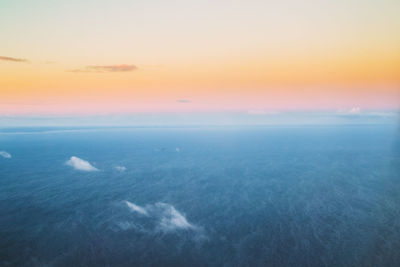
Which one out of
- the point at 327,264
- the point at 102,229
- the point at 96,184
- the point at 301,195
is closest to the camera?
the point at 327,264

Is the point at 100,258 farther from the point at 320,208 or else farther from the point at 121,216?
the point at 320,208

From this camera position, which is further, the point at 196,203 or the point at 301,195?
the point at 301,195

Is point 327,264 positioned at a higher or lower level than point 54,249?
lower

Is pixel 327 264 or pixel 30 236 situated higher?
pixel 30 236

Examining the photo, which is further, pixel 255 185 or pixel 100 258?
pixel 255 185

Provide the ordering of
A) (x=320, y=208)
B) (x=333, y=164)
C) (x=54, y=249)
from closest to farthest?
1. (x=54, y=249)
2. (x=320, y=208)
3. (x=333, y=164)

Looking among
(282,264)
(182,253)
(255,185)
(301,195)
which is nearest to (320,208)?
(301,195)

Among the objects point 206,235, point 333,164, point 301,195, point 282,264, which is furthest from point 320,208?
point 333,164

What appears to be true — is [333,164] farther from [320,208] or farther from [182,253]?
[182,253]

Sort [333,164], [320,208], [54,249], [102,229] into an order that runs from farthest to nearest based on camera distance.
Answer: [333,164] < [320,208] < [102,229] < [54,249]

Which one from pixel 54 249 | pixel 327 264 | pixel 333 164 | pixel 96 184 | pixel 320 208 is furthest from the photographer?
pixel 333 164
